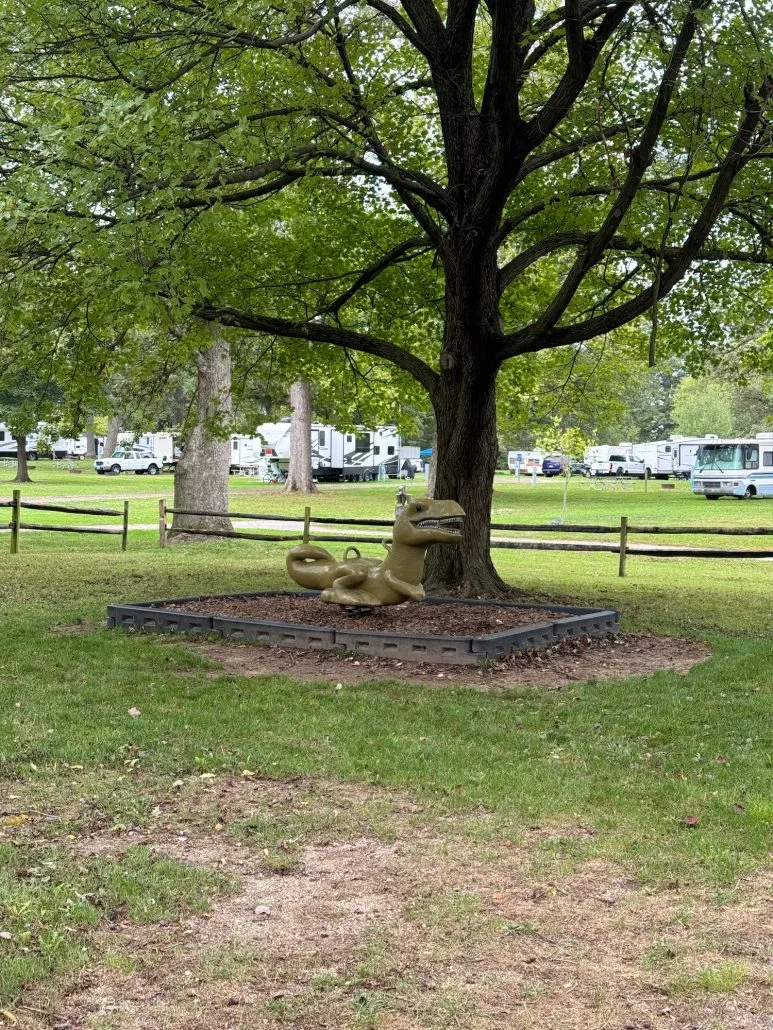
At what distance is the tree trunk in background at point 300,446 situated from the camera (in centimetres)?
3850

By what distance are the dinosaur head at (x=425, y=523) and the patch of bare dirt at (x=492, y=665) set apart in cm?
114

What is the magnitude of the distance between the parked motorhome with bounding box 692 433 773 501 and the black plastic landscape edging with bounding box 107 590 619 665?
33.7 m

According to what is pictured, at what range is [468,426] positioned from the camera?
12.1 meters

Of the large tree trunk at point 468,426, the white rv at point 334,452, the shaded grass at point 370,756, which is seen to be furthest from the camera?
the white rv at point 334,452

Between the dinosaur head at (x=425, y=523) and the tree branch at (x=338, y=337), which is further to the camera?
the tree branch at (x=338, y=337)

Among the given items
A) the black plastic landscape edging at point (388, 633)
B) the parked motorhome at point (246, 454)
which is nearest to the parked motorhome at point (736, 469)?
the parked motorhome at point (246, 454)

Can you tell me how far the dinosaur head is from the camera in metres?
9.65

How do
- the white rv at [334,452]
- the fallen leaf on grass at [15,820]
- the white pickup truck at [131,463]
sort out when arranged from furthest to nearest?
the white pickup truck at [131,463] → the white rv at [334,452] → the fallen leaf on grass at [15,820]

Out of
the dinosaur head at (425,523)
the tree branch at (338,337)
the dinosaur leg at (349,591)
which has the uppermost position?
the tree branch at (338,337)

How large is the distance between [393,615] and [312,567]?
0.96 meters

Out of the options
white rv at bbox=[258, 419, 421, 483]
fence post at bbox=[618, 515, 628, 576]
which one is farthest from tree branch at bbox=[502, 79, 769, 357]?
white rv at bbox=[258, 419, 421, 483]

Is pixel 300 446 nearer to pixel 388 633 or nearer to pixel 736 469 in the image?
pixel 736 469

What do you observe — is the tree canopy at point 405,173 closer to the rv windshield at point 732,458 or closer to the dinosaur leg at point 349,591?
the dinosaur leg at point 349,591

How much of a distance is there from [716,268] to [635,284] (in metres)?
1.14
